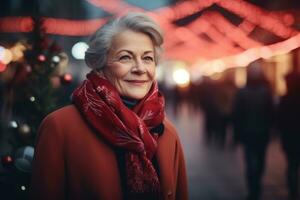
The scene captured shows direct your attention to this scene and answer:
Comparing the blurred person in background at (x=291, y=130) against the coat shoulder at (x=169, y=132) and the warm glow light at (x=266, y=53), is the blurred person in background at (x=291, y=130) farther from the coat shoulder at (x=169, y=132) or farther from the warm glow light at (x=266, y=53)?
the warm glow light at (x=266, y=53)

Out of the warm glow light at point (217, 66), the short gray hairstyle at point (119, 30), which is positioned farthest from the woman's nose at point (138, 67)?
the warm glow light at point (217, 66)

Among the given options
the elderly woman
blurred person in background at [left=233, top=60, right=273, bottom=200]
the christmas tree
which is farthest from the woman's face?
blurred person in background at [left=233, top=60, right=273, bottom=200]

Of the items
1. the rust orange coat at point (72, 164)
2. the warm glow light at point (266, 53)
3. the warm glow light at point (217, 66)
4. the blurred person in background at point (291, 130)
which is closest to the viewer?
the rust orange coat at point (72, 164)

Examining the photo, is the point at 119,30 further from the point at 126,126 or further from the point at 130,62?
the point at 126,126

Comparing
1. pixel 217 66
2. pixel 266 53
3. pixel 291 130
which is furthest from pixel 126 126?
pixel 217 66

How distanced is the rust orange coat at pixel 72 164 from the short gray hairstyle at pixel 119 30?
1.01 ft

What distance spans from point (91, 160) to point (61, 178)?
0.15 metres

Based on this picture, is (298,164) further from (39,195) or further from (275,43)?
(275,43)

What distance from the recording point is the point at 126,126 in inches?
96.1

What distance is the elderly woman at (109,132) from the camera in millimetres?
2396

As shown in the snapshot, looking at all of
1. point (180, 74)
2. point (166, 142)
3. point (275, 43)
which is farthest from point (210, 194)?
point (180, 74)

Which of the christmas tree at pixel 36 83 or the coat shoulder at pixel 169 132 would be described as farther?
the christmas tree at pixel 36 83

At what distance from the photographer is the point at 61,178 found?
7.86 ft

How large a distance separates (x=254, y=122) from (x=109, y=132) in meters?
4.38
